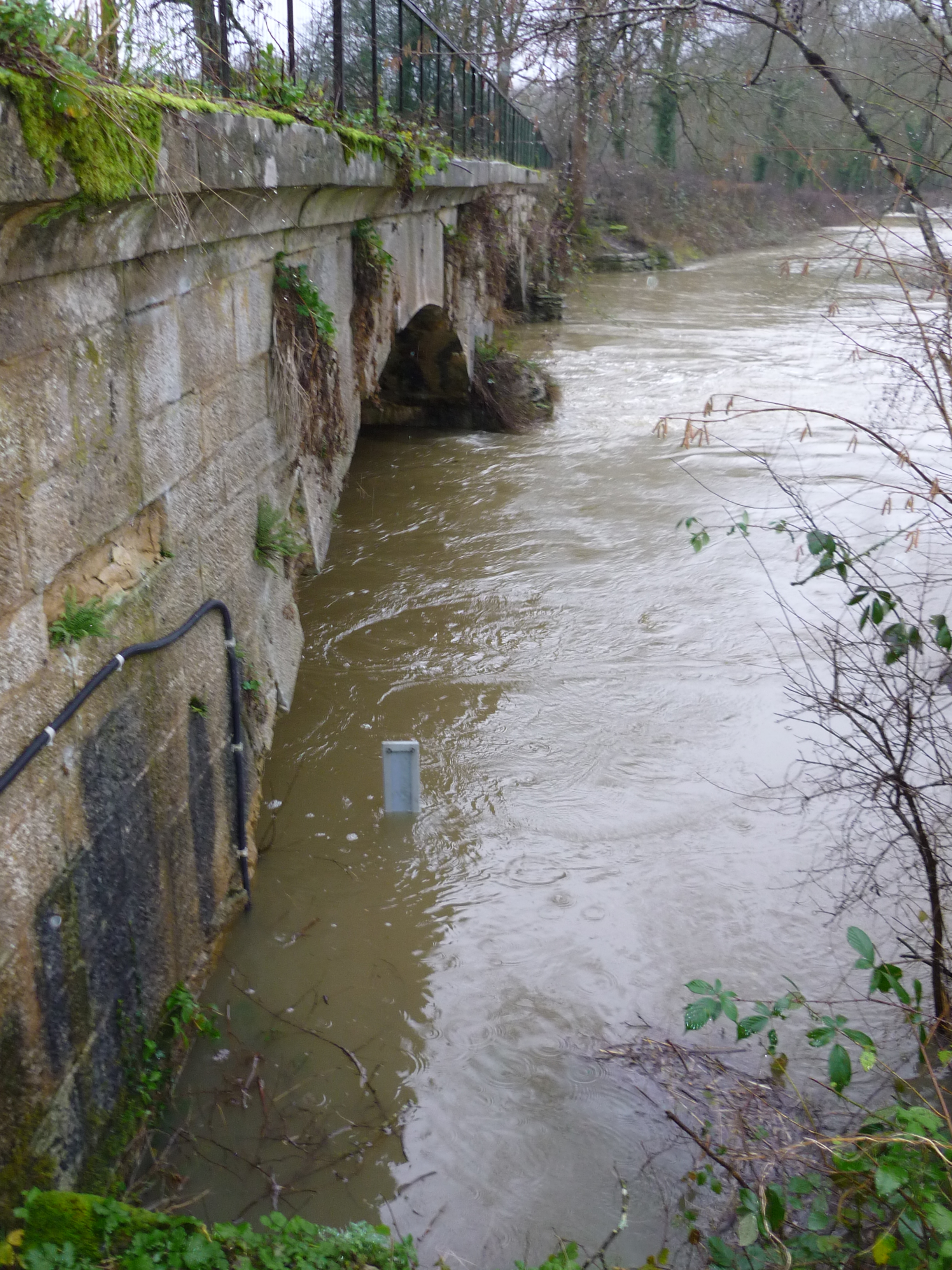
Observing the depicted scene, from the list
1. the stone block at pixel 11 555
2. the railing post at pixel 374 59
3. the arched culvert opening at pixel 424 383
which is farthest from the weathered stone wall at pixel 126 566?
the arched culvert opening at pixel 424 383

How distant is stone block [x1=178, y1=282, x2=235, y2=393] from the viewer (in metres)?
3.32

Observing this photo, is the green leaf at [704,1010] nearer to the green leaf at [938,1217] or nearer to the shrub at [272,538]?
the green leaf at [938,1217]

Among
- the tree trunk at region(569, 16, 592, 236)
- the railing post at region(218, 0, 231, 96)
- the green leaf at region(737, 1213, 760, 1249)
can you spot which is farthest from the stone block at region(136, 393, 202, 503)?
the tree trunk at region(569, 16, 592, 236)

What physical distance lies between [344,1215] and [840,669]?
221cm

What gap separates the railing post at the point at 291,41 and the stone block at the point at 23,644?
9.74ft

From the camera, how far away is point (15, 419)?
2289 mm

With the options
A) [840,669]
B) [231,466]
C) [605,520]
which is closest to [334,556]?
[605,520]

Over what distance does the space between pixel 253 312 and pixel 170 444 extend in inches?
40.1

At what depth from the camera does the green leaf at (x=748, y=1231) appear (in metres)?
2.45

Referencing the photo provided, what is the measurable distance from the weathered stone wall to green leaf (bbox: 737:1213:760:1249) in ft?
5.08

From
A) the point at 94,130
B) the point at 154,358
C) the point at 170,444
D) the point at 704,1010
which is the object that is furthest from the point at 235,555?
the point at 704,1010

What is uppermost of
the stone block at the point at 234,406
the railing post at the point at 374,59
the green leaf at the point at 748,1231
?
the railing post at the point at 374,59

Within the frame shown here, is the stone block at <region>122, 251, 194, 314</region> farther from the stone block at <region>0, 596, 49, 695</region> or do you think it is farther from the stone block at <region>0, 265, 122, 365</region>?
the stone block at <region>0, 596, 49, 695</region>

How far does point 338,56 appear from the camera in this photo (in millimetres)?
5031
